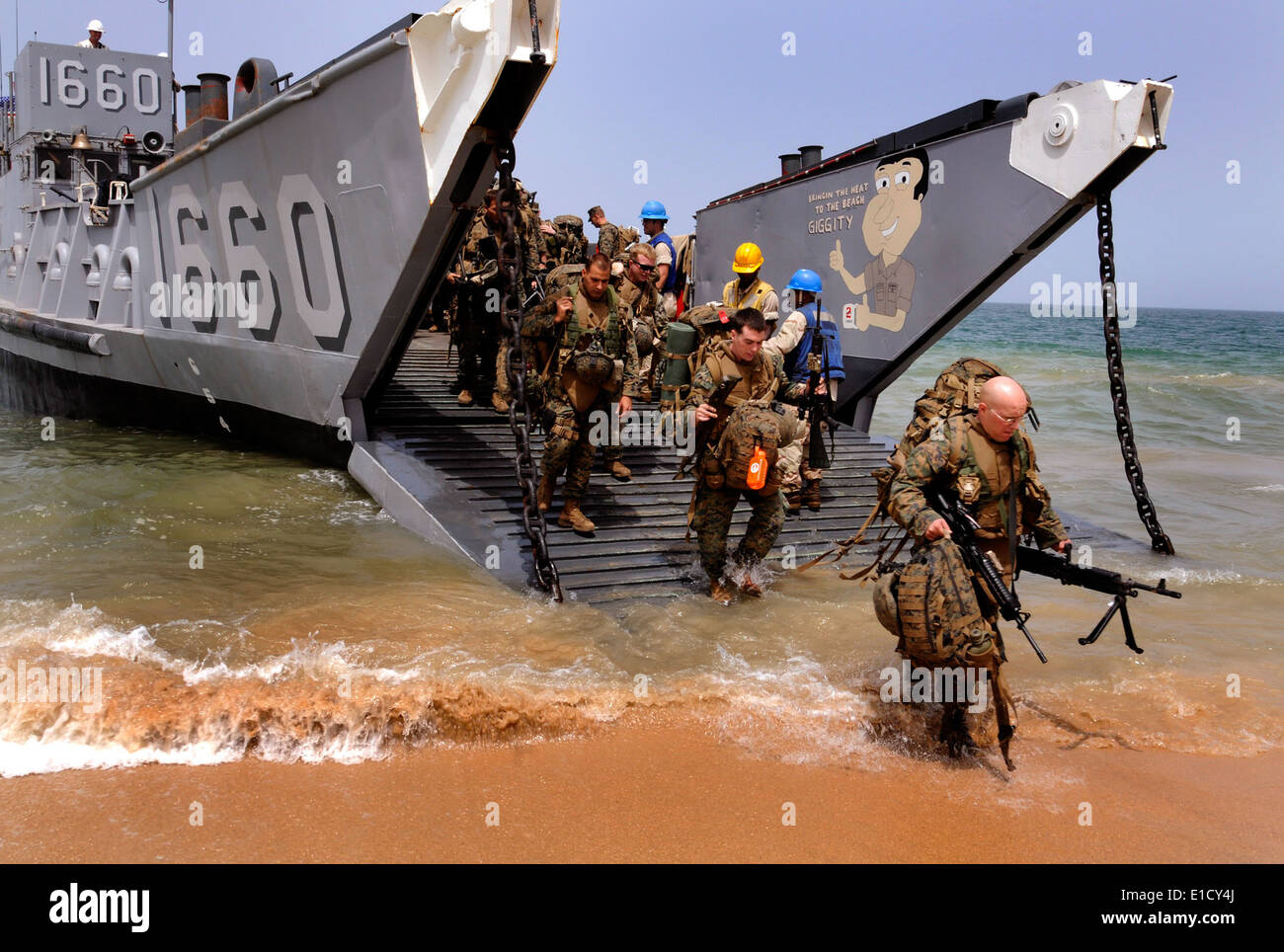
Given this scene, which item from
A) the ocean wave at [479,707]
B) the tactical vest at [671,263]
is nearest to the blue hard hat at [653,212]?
the tactical vest at [671,263]

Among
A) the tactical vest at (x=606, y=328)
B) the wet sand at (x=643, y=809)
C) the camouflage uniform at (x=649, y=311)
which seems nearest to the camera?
the wet sand at (x=643, y=809)

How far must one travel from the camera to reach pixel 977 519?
167 inches

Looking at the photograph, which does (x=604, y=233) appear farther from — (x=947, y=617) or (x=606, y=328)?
(x=947, y=617)

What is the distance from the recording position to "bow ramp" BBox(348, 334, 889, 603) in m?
6.21

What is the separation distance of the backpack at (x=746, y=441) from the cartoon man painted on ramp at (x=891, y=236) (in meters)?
3.88

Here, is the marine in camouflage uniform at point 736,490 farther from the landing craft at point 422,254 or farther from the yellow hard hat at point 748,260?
the yellow hard hat at point 748,260

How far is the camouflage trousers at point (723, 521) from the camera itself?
5.92 m

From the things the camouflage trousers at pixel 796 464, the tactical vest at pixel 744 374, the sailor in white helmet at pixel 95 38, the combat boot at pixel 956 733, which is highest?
the sailor in white helmet at pixel 95 38

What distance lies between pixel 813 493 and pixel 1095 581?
364 centimetres

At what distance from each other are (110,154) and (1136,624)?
12607 mm

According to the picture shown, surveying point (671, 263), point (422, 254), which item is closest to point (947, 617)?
point (422, 254)

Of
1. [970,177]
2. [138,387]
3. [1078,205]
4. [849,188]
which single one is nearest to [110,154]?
[138,387]

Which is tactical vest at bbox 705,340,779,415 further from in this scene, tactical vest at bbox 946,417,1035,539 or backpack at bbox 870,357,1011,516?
tactical vest at bbox 946,417,1035,539

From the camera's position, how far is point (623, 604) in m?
5.80
